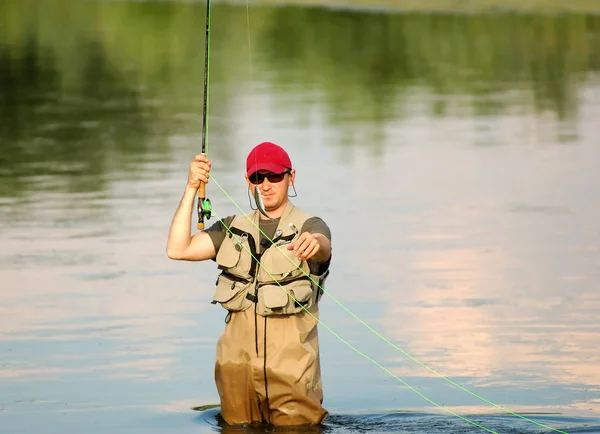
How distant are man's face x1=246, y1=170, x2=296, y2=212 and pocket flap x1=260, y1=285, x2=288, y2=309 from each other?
395 mm

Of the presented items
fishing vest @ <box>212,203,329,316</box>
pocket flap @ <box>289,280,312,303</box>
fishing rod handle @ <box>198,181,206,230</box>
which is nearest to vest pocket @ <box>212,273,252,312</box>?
fishing vest @ <box>212,203,329,316</box>

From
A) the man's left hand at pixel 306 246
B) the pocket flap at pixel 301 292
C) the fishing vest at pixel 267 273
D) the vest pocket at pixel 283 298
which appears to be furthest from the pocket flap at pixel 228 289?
the man's left hand at pixel 306 246

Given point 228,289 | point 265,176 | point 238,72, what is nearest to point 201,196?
point 265,176

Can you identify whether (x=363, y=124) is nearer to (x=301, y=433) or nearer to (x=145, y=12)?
(x=301, y=433)

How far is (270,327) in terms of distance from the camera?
26.0ft

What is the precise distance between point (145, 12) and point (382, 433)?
28.8 metres

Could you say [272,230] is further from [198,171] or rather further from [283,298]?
[198,171]

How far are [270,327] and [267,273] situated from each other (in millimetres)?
246

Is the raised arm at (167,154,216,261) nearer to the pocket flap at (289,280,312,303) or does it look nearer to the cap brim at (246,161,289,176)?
the cap brim at (246,161,289,176)

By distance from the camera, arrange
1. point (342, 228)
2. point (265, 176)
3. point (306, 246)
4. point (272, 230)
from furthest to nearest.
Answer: point (342, 228)
point (272, 230)
point (265, 176)
point (306, 246)

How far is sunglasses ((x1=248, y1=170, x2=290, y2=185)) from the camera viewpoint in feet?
25.8

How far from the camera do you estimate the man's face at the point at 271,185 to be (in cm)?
789

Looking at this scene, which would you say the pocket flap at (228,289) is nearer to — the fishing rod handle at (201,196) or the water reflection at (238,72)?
the fishing rod handle at (201,196)

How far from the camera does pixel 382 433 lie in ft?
27.5
